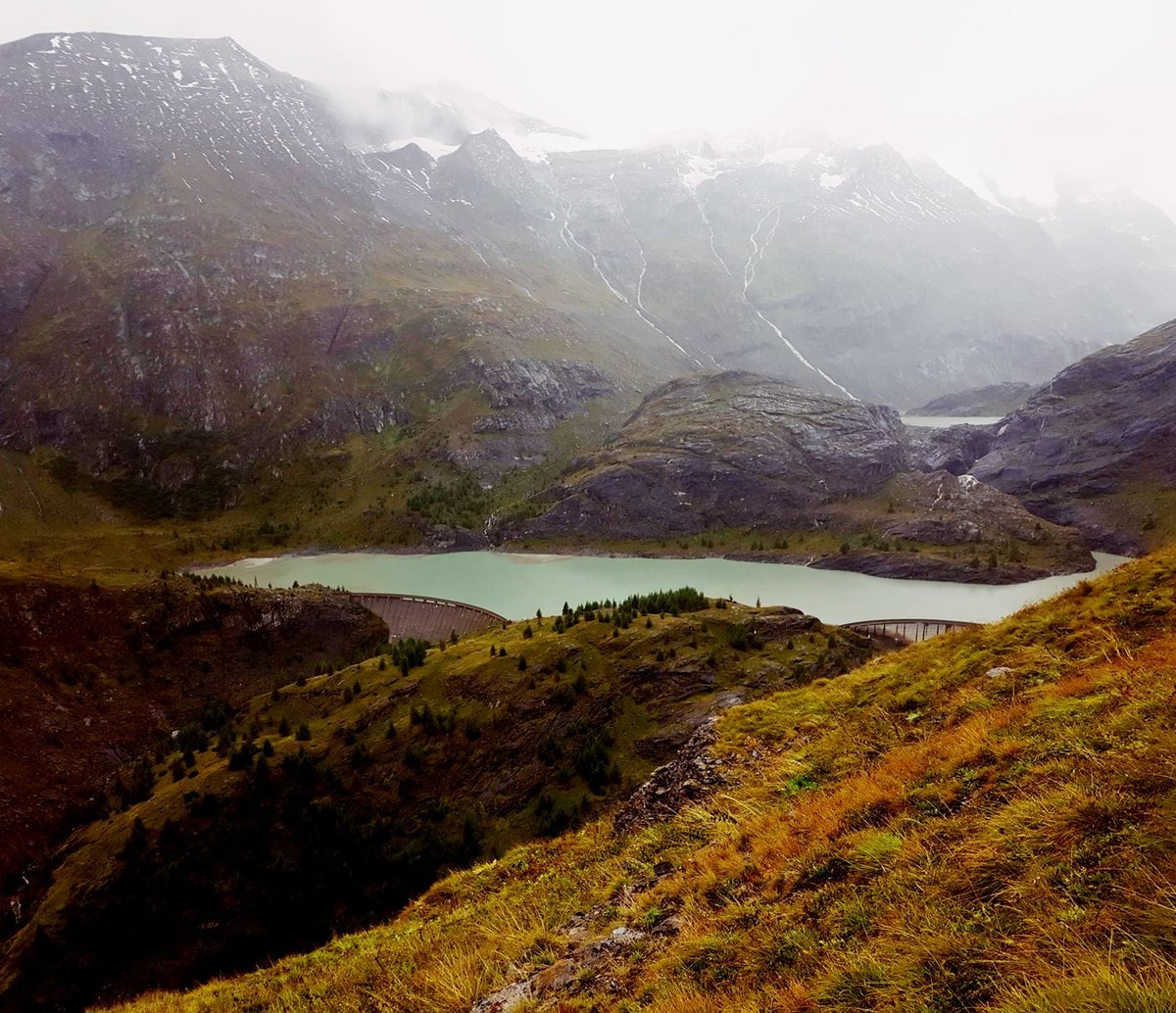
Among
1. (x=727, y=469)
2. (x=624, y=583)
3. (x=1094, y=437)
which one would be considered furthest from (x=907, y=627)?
(x=1094, y=437)

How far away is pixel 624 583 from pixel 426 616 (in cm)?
2218

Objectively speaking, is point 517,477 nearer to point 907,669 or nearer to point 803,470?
point 803,470

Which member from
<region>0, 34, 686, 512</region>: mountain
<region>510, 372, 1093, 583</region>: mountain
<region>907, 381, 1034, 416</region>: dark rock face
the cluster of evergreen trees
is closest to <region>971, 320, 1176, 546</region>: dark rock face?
<region>510, 372, 1093, 583</region>: mountain

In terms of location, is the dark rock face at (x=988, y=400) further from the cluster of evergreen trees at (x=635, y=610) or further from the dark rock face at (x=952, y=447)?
the cluster of evergreen trees at (x=635, y=610)

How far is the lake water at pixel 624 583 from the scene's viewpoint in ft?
197

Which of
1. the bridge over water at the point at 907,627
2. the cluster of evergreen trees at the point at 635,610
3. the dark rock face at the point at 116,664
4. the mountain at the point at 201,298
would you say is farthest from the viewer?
the mountain at the point at 201,298

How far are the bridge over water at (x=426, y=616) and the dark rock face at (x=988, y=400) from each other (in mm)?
184134

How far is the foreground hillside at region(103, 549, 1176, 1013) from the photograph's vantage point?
13.3 feet

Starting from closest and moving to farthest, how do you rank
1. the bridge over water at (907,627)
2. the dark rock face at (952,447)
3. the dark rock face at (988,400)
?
the bridge over water at (907,627), the dark rock face at (952,447), the dark rock face at (988,400)

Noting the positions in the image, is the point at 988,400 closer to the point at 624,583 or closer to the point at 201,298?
the point at 624,583

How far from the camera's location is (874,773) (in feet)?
26.8

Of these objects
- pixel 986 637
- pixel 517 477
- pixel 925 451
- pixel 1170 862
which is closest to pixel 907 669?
pixel 986 637

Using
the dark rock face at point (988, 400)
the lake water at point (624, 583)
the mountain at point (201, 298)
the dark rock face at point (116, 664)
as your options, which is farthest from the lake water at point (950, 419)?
the dark rock face at point (116, 664)

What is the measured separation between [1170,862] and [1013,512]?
97.6 m
